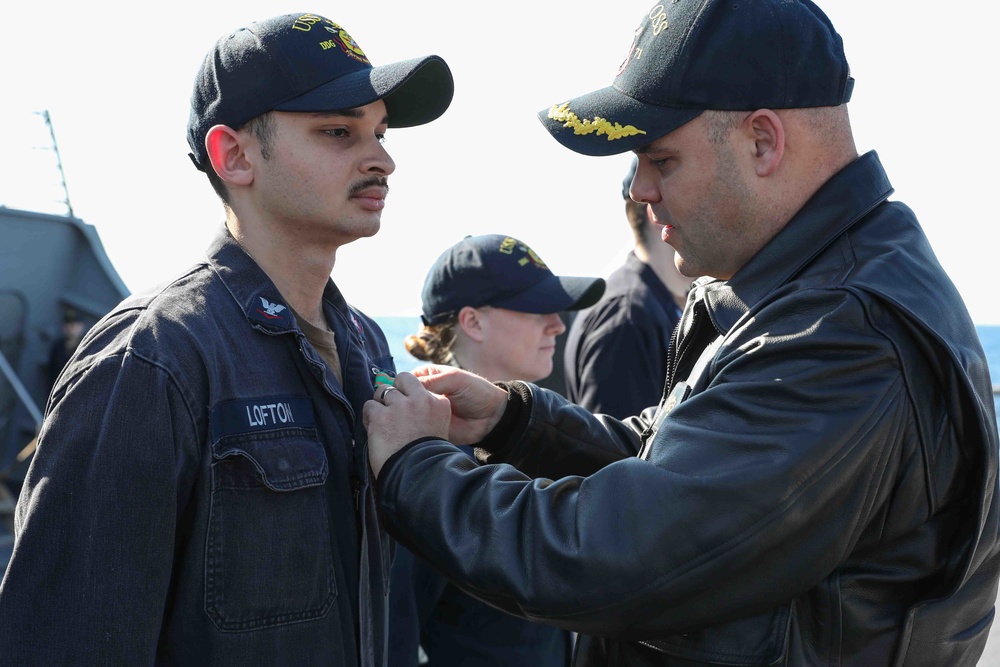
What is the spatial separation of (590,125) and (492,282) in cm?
168

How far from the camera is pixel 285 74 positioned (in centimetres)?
219

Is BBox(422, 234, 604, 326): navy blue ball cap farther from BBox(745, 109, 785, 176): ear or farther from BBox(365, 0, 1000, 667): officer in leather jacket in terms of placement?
BBox(745, 109, 785, 176): ear

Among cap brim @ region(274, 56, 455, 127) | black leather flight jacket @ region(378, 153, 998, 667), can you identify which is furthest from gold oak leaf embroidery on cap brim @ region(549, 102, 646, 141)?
black leather flight jacket @ region(378, 153, 998, 667)

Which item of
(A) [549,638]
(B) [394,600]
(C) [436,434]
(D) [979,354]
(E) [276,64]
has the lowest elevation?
(A) [549,638]

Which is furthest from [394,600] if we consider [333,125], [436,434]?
[333,125]

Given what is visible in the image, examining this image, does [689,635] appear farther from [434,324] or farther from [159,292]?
[434,324]

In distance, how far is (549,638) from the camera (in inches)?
123

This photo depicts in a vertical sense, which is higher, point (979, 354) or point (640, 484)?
point (979, 354)

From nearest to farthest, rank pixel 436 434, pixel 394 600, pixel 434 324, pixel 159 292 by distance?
pixel 159 292, pixel 436 434, pixel 394 600, pixel 434 324

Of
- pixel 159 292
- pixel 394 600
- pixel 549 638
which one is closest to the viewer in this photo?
pixel 159 292

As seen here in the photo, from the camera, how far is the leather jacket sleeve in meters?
1.72

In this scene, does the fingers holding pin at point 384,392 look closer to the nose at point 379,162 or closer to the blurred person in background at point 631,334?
the nose at point 379,162

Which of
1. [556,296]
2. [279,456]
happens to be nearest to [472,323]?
[556,296]

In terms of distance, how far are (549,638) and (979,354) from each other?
1.76 metres
